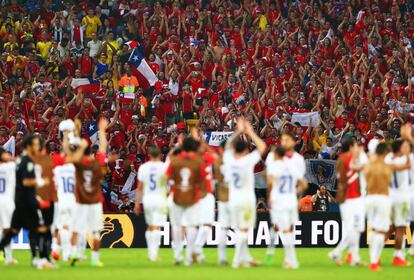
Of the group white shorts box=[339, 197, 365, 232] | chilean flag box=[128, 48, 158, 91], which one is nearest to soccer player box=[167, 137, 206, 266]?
white shorts box=[339, 197, 365, 232]

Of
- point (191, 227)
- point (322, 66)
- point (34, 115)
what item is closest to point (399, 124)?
point (322, 66)

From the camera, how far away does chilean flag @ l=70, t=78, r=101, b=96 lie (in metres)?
38.7

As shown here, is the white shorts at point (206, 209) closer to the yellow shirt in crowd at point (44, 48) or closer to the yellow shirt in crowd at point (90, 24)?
the yellow shirt in crowd at point (44, 48)

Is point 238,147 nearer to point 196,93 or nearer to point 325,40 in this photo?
point 196,93

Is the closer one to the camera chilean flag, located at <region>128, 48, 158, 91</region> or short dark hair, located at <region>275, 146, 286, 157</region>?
short dark hair, located at <region>275, 146, 286, 157</region>

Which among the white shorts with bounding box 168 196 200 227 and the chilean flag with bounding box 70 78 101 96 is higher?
the chilean flag with bounding box 70 78 101 96

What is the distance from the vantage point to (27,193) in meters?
23.3

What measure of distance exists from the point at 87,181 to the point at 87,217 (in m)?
0.71

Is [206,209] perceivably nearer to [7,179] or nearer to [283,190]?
[283,190]

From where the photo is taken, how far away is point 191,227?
23984 millimetres

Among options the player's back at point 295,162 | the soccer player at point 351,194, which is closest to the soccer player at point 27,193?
the player's back at point 295,162

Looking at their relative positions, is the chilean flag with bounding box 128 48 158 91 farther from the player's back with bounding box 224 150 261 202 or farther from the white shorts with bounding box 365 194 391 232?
the white shorts with bounding box 365 194 391 232

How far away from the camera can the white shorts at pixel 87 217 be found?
78.2 feet

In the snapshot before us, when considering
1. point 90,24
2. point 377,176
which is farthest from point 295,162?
point 90,24
